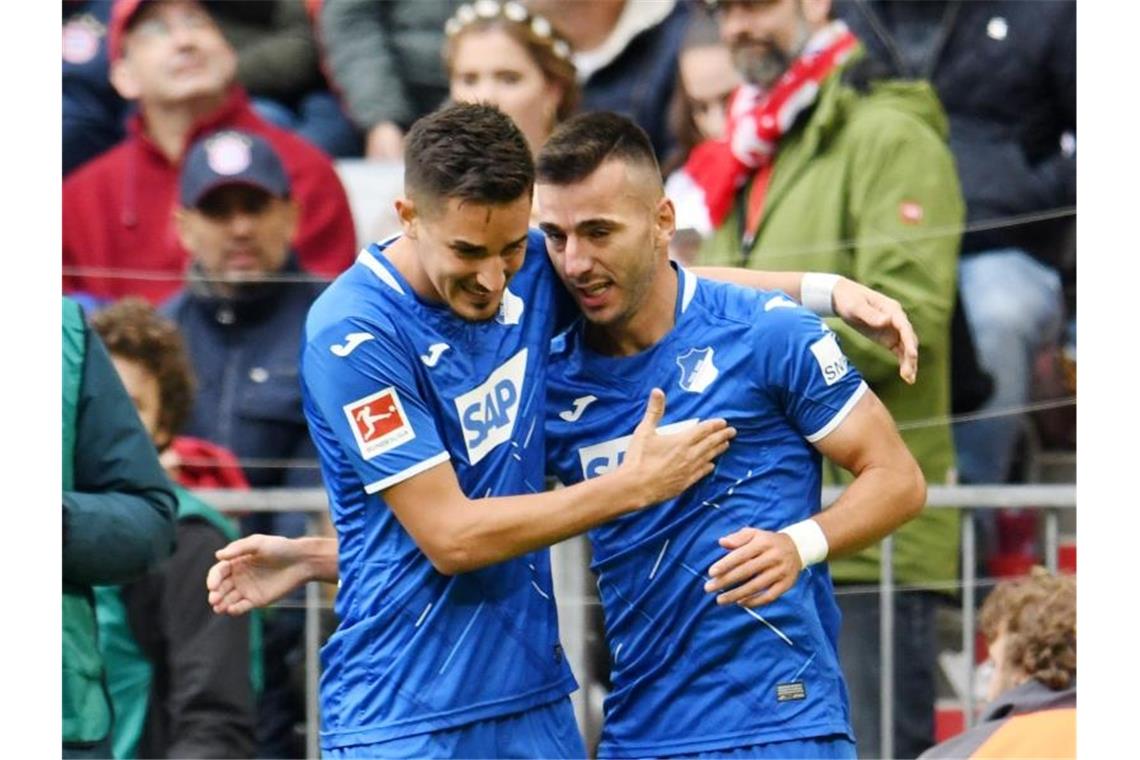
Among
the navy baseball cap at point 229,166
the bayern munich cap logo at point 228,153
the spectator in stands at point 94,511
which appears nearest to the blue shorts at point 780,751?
the spectator in stands at point 94,511

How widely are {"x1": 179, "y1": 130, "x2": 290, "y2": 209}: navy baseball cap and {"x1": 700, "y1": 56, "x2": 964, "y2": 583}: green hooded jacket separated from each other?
1.64 metres

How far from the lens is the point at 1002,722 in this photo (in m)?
5.11

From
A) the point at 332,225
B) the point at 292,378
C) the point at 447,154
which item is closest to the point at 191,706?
Result: the point at 292,378

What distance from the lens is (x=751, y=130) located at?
6.58 m

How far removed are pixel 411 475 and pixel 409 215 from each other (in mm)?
570

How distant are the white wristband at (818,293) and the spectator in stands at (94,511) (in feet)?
5.50

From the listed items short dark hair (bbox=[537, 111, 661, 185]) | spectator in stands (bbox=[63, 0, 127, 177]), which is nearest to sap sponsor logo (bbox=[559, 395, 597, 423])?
short dark hair (bbox=[537, 111, 661, 185])

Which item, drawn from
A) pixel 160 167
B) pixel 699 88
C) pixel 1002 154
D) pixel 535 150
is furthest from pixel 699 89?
pixel 160 167

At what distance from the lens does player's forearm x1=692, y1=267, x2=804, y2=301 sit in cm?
487

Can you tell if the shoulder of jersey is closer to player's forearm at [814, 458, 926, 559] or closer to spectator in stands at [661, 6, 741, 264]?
player's forearm at [814, 458, 926, 559]

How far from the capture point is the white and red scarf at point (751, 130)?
21.5 feet

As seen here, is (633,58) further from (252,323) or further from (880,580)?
(880,580)

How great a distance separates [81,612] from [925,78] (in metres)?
3.38
